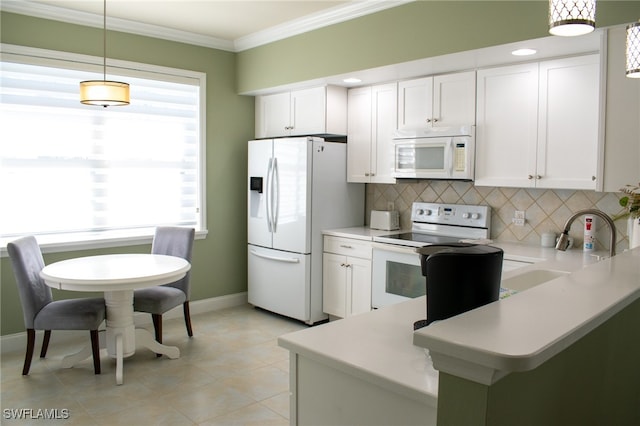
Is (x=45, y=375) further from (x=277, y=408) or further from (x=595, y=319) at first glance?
(x=595, y=319)

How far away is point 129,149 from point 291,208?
5.06ft

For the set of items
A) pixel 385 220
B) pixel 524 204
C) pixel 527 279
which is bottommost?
pixel 527 279

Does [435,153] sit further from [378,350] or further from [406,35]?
[378,350]

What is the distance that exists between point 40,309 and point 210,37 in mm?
2909

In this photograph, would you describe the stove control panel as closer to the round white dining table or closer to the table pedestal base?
the round white dining table

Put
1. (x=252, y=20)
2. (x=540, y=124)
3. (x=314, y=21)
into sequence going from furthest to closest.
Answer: (x=252, y=20) → (x=314, y=21) → (x=540, y=124)

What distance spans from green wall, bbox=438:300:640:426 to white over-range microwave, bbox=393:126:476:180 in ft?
6.81

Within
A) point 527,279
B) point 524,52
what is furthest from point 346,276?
point 524,52

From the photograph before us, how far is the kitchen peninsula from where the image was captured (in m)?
1.01

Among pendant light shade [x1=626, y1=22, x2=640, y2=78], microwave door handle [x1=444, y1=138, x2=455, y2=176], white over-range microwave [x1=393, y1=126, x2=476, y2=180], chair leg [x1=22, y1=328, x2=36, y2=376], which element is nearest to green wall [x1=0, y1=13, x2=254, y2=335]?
chair leg [x1=22, y1=328, x2=36, y2=376]

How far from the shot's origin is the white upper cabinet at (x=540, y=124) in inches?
130

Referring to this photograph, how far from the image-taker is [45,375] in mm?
3549

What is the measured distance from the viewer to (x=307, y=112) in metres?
4.84

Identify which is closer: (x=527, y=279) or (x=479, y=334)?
(x=479, y=334)
